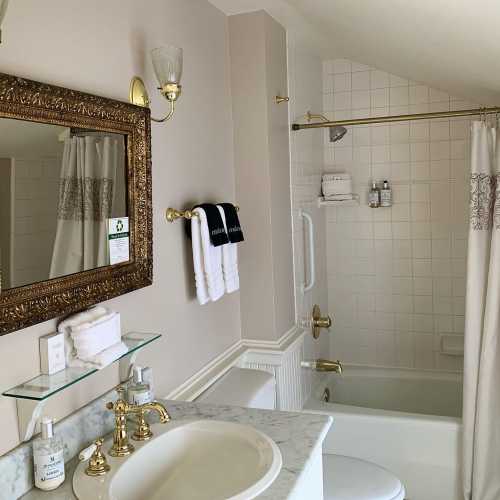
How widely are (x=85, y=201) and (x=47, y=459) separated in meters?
0.67

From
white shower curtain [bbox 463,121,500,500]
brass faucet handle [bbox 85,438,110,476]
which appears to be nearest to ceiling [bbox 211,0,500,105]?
white shower curtain [bbox 463,121,500,500]

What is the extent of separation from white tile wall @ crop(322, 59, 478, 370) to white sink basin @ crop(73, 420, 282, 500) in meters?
2.26

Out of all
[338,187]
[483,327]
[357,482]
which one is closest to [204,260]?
[357,482]

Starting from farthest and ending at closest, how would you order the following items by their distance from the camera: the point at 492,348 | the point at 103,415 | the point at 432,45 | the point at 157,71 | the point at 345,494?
the point at 492,348, the point at 432,45, the point at 345,494, the point at 157,71, the point at 103,415

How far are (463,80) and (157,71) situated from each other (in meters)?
Answer: 1.71

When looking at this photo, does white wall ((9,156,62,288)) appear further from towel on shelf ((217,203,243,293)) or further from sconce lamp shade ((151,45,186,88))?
towel on shelf ((217,203,243,293))

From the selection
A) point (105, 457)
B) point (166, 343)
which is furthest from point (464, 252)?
point (105, 457)

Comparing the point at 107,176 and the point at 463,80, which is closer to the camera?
the point at 107,176

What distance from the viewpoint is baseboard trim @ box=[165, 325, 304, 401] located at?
2.20m

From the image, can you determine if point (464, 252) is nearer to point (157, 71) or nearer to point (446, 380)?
point (446, 380)

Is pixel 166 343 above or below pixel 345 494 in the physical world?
above

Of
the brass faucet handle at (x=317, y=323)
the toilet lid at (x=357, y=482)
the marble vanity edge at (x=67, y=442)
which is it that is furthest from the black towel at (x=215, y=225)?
the brass faucet handle at (x=317, y=323)

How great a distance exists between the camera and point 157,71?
1812 millimetres

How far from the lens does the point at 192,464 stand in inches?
65.5
